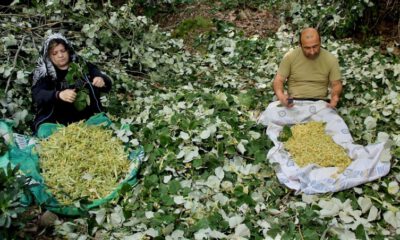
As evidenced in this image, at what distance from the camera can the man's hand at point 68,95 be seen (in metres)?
3.40

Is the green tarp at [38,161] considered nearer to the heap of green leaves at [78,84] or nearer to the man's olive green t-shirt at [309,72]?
the heap of green leaves at [78,84]

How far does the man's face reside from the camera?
359 centimetres

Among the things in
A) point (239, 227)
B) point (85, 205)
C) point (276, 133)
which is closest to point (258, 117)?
point (276, 133)

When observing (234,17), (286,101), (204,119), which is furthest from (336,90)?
(234,17)

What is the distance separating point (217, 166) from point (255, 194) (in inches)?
15.0

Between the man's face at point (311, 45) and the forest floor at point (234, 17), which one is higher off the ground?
the man's face at point (311, 45)

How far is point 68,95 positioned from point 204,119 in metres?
1.07

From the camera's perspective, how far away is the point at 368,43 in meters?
5.27

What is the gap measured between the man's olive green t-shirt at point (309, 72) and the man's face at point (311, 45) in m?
0.09

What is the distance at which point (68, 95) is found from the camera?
11.1 ft

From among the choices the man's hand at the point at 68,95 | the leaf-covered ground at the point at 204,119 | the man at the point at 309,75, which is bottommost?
the leaf-covered ground at the point at 204,119

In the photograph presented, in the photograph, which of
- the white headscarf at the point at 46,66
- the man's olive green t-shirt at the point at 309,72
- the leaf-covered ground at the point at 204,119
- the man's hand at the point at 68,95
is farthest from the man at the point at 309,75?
the white headscarf at the point at 46,66

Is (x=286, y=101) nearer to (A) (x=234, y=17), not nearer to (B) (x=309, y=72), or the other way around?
(B) (x=309, y=72)

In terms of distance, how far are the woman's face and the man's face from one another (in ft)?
6.25
